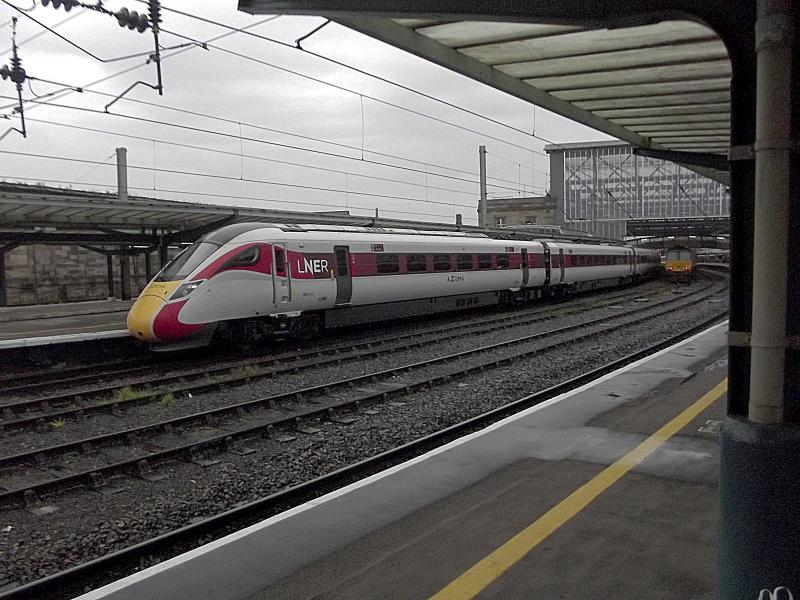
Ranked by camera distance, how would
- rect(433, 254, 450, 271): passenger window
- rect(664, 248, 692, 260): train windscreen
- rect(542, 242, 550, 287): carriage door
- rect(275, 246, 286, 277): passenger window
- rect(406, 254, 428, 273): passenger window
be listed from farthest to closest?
1. rect(664, 248, 692, 260): train windscreen
2. rect(542, 242, 550, 287): carriage door
3. rect(433, 254, 450, 271): passenger window
4. rect(406, 254, 428, 273): passenger window
5. rect(275, 246, 286, 277): passenger window

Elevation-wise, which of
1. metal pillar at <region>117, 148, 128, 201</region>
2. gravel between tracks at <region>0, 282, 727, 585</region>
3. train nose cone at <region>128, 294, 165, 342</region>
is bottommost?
gravel between tracks at <region>0, 282, 727, 585</region>

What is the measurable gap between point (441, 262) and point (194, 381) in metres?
9.73

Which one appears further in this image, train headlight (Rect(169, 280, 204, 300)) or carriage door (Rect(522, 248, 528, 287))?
carriage door (Rect(522, 248, 528, 287))

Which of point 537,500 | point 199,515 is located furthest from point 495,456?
point 199,515

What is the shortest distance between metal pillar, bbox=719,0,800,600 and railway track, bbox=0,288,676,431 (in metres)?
9.21

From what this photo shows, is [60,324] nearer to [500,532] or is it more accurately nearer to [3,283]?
[3,283]

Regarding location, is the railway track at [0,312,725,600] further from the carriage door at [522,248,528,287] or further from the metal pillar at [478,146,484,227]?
the metal pillar at [478,146,484,227]

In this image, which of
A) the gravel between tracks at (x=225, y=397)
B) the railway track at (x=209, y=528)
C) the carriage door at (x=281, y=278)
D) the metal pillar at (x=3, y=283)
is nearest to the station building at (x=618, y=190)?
the gravel between tracks at (x=225, y=397)

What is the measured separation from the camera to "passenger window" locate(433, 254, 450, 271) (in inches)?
777

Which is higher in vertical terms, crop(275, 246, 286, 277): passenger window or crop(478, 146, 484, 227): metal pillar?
crop(478, 146, 484, 227): metal pillar

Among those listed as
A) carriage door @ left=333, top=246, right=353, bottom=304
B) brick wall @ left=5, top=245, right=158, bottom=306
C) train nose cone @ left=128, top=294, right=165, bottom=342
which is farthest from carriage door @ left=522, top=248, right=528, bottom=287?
brick wall @ left=5, top=245, right=158, bottom=306

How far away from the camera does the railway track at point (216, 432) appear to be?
6.98 metres

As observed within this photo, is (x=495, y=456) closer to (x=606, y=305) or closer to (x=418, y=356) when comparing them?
(x=418, y=356)

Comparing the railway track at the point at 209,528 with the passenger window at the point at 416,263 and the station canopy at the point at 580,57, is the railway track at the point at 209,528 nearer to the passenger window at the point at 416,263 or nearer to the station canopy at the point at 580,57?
the station canopy at the point at 580,57
